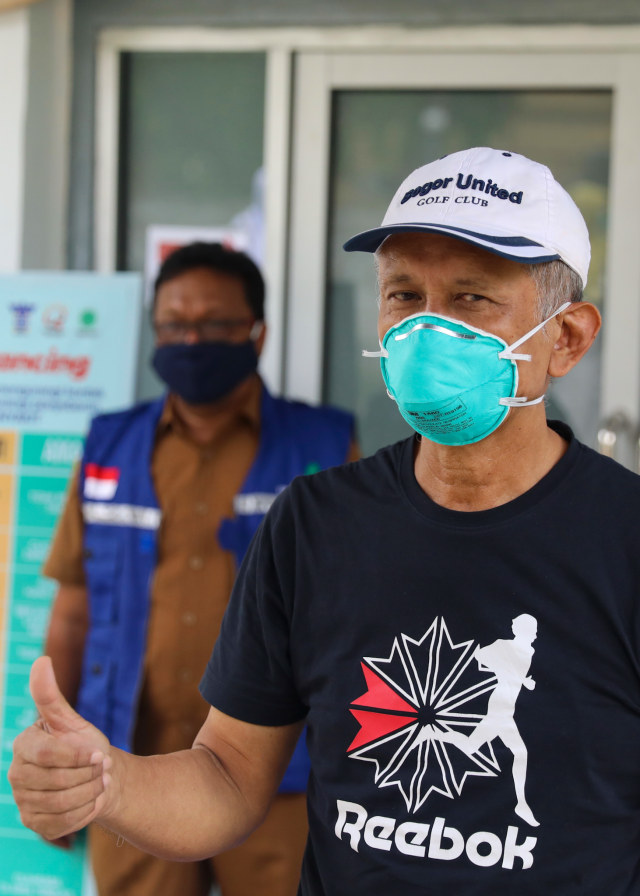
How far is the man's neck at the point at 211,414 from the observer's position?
246 centimetres

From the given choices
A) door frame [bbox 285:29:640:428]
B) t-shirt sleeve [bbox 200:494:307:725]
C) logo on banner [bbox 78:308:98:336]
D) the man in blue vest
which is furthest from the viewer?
door frame [bbox 285:29:640:428]

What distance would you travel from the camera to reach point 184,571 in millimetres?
2314

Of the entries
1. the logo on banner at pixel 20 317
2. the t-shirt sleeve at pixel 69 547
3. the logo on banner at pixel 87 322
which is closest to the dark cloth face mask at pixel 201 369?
the t-shirt sleeve at pixel 69 547

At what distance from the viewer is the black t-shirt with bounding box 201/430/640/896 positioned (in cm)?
116

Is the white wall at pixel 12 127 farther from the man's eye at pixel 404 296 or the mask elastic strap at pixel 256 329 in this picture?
the man's eye at pixel 404 296

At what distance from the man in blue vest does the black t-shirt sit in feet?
3.17

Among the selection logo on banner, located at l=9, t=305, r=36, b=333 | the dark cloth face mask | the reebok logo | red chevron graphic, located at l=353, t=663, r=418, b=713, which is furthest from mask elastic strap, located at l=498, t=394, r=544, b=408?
logo on banner, located at l=9, t=305, r=36, b=333

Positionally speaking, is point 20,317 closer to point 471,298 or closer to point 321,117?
point 321,117

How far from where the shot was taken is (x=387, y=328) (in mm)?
1322

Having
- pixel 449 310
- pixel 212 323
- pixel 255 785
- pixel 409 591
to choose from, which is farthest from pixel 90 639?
pixel 449 310

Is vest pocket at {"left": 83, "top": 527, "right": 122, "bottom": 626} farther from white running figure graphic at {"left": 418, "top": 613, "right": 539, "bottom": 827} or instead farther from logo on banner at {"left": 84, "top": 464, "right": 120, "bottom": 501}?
white running figure graphic at {"left": 418, "top": 613, "right": 539, "bottom": 827}

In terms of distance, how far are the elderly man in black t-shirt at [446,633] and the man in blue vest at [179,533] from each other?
0.90 meters

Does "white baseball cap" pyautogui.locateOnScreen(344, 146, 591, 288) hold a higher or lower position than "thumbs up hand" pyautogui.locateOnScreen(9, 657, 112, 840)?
higher

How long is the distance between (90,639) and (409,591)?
1371 millimetres
